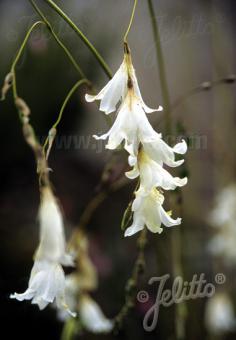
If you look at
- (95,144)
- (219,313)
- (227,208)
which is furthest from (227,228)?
(95,144)

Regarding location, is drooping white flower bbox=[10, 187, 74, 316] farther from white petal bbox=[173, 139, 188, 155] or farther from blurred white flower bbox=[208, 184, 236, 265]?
blurred white flower bbox=[208, 184, 236, 265]

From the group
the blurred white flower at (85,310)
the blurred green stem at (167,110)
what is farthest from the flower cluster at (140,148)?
the blurred white flower at (85,310)

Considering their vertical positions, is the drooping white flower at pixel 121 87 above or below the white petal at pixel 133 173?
above

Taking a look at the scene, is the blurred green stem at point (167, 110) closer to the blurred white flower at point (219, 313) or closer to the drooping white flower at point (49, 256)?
the blurred white flower at point (219, 313)

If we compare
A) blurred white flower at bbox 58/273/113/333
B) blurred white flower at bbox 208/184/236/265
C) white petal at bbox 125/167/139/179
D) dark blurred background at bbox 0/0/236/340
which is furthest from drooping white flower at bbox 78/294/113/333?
white petal at bbox 125/167/139/179

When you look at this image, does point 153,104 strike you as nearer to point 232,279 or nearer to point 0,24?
point 0,24
